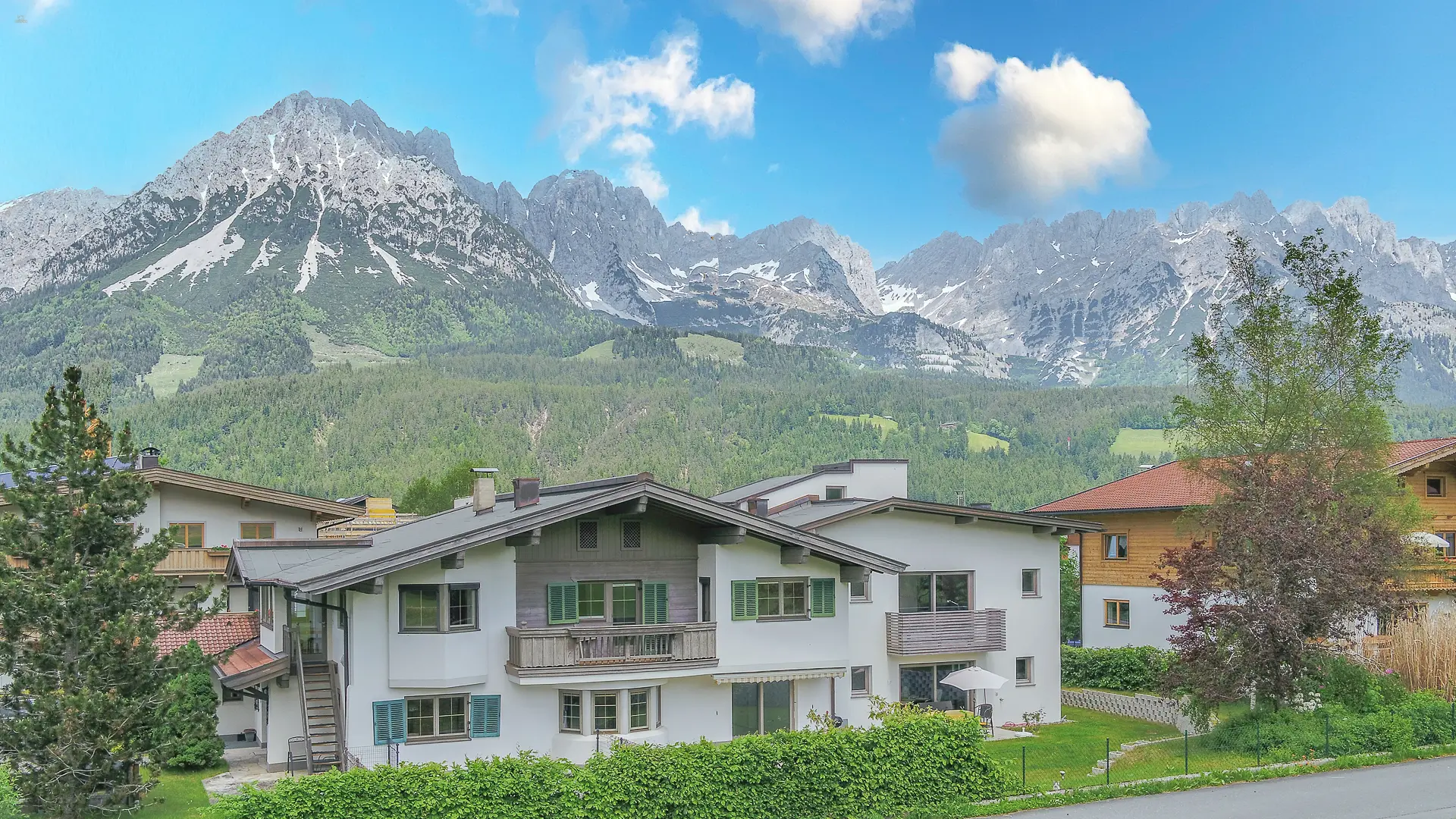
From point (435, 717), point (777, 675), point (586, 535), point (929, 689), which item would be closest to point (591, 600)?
point (586, 535)

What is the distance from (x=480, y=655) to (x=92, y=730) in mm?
7851

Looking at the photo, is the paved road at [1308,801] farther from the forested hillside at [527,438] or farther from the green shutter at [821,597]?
the forested hillside at [527,438]

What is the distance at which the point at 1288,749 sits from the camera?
2484cm

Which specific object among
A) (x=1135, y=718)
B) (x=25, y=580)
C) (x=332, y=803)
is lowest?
(x=1135, y=718)

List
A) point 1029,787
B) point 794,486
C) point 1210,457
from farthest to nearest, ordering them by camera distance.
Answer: point 794,486 → point 1210,457 → point 1029,787

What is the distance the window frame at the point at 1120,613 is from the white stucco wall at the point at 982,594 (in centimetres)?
783

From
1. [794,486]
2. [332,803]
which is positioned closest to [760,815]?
[332,803]

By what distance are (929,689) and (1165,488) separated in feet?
49.0

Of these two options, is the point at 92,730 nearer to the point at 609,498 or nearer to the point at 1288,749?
the point at 609,498

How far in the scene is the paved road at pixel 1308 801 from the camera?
20.1 metres

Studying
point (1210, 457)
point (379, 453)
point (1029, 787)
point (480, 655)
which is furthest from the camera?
point (379, 453)

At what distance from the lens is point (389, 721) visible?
25781 mm

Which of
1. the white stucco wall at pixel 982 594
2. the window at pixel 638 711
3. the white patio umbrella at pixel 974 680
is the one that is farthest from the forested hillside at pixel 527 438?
the window at pixel 638 711

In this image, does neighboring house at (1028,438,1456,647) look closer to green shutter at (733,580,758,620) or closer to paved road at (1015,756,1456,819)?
paved road at (1015,756,1456,819)
